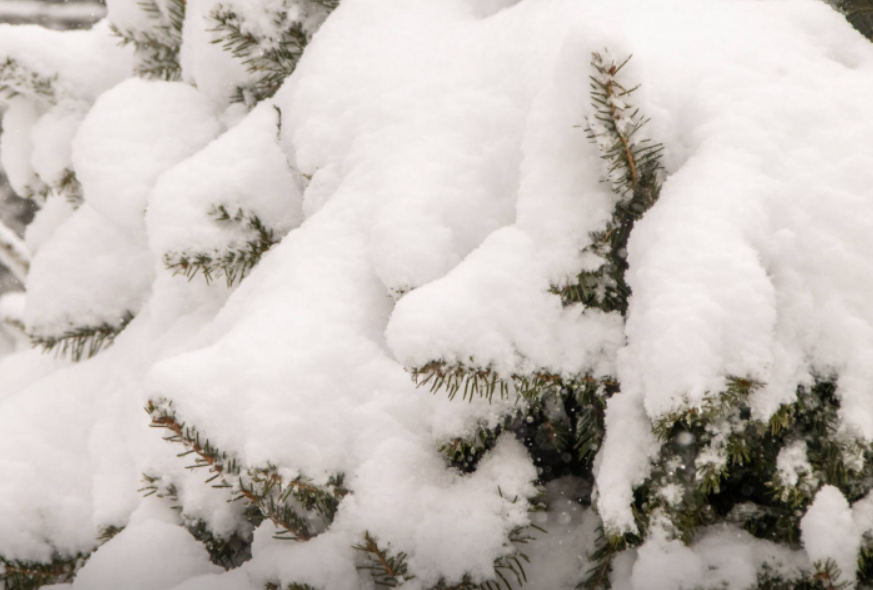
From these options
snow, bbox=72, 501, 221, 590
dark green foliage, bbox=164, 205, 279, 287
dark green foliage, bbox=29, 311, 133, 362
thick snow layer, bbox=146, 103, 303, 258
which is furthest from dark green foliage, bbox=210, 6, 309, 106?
snow, bbox=72, 501, 221, 590

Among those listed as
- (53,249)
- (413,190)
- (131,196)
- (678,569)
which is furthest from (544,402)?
(53,249)

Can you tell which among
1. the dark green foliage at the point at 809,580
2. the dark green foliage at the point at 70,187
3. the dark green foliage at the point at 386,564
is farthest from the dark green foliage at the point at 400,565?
the dark green foliage at the point at 70,187

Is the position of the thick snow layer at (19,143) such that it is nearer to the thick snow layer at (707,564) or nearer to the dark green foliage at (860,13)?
the thick snow layer at (707,564)

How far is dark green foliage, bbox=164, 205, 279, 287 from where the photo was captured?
4.61ft

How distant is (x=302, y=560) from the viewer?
42.8 inches

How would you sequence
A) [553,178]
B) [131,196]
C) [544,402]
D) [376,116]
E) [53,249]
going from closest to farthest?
[553,178]
[544,402]
[376,116]
[131,196]
[53,249]

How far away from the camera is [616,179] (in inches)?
39.7

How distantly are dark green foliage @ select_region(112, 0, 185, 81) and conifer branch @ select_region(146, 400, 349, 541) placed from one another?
141cm

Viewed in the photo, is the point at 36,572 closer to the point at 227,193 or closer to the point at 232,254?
the point at 232,254

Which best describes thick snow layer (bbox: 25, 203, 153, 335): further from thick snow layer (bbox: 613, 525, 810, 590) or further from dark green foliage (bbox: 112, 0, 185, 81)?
thick snow layer (bbox: 613, 525, 810, 590)

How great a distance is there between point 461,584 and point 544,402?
Answer: 14.9 inches

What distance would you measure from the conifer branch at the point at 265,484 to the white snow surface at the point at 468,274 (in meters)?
0.02

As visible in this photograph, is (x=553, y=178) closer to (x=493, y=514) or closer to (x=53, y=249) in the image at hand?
(x=493, y=514)

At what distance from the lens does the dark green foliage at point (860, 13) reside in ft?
4.09
